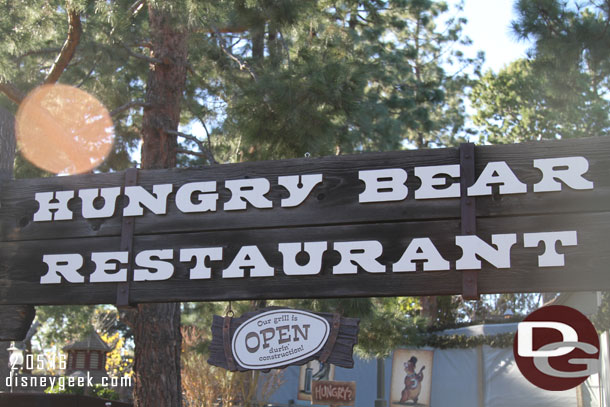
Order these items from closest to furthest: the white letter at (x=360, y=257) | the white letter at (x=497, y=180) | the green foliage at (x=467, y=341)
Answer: the white letter at (x=497, y=180) → the white letter at (x=360, y=257) → the green foliage at (x=467, y=341)

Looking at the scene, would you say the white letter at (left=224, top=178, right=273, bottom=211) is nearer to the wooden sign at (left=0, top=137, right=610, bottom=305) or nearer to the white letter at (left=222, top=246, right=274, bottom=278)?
the wooden sign at (left=0, top=137, right=610, bottom=305)

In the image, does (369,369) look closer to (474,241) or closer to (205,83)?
(205,83)

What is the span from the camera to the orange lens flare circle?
33.1 ft

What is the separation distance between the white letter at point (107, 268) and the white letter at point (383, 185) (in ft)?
4.56

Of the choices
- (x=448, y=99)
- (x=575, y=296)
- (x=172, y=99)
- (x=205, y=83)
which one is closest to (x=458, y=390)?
(x=575, y=296)

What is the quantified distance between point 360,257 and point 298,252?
0.34 metres

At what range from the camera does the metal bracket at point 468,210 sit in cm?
354

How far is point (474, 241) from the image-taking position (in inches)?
141

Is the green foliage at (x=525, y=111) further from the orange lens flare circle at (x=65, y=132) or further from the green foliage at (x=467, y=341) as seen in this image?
the orange lens flare circle at (x=65, y=132)

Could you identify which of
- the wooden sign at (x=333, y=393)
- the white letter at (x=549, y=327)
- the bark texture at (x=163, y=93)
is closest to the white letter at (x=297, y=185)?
the white letter at (x=549, y=327)

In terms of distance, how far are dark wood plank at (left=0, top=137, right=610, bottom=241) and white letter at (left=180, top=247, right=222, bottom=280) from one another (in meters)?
0.13

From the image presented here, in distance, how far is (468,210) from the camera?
362cm

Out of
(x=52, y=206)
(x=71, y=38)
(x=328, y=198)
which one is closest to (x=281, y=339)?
(x=328, y=198)

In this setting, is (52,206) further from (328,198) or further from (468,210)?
(468,210)
